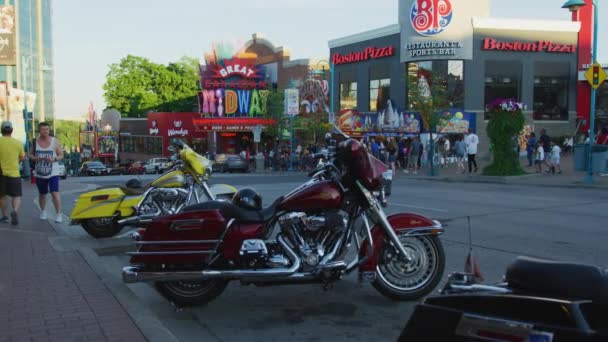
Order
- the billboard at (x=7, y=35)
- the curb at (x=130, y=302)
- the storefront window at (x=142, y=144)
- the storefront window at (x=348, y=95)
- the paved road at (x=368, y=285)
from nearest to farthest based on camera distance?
the curb at (x=130, y=302) < the paved road at (x=368, y=285) < the billboard at (x=7, y=35) < the storefront window at (x=348, y=95) < the storefront window at (x=142, y=144)

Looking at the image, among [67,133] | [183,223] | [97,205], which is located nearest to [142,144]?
[97,205]

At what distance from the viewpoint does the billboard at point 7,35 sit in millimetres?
26714

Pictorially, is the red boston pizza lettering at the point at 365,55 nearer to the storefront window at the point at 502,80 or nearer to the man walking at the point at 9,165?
the storefront window at the point at 502,80

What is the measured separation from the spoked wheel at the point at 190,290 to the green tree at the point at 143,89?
68.4 metres

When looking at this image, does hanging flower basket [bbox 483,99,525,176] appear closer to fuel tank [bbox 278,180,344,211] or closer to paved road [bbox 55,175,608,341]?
paved road [bbox 55,175,608,341]

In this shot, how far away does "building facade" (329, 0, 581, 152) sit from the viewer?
112 ft

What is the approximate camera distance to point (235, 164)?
3775cm

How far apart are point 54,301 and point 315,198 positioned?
2520 millimetres

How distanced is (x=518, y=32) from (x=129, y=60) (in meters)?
50.6

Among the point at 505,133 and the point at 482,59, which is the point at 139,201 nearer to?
the point at 505,133

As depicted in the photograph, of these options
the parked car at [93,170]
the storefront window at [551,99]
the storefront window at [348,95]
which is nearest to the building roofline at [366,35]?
the storefront window at [348,95]

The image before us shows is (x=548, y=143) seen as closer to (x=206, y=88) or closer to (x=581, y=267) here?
(x=581, y=267)

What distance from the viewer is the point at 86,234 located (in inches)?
358

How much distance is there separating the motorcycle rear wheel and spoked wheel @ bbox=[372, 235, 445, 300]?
5.05 meters
